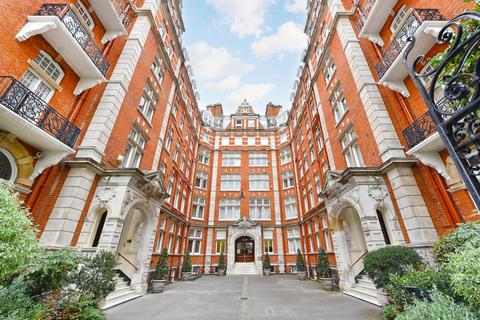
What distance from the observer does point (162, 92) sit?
53.1 ft

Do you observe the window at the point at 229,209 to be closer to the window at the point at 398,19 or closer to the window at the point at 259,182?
the window at the point at 259,182

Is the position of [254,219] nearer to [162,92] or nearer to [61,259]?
[162,92]

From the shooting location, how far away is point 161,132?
612 inches

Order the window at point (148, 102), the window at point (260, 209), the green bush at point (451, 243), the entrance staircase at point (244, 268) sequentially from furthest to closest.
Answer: the window at point (260, 209)
the entrance staircase at point (244, 268)
the window at point (148, 102)
the green bush at point (451, 243)

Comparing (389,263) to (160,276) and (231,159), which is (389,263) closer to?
(160,276)

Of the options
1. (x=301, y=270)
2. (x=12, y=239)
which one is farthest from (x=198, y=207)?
(x=12, y=239)

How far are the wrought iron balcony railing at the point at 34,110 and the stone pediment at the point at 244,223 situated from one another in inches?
730

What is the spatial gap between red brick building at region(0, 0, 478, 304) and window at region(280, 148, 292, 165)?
226 inches

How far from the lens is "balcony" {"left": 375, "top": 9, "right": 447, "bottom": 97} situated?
24.8ft

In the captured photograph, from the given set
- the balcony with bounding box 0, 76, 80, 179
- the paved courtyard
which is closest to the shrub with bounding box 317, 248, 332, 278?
the paved courtyard

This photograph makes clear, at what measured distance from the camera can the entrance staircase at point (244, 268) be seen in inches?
873

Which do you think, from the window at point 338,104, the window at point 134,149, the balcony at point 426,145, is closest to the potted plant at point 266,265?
the window at point 338,104

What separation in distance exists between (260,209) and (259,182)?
139 inches

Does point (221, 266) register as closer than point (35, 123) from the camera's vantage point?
No
